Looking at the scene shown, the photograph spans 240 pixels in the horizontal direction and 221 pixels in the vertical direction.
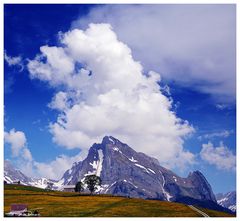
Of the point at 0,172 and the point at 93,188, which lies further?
the point at 93,188

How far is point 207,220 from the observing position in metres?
80.7

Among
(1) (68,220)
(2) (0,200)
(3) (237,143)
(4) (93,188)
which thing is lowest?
(1) (68,220)

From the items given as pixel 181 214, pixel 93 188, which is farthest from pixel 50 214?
pixel 93 188

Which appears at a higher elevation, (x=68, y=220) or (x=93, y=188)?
(x=93, y=188)

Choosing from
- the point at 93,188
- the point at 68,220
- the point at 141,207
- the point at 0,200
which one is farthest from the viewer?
the point at 93,188

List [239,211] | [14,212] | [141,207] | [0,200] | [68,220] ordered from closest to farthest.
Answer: [68,220] → [239,211] → [14,212] → [0,200] → [141,207]

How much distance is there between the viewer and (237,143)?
90188 mm

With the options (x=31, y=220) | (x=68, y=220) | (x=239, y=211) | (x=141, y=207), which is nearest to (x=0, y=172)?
(x=31, y=220)

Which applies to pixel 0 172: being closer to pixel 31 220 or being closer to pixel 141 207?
pixel 31 220

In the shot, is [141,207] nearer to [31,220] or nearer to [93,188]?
[31,220]

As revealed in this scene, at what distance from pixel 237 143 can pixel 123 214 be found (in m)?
28.9

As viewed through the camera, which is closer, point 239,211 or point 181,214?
Answer: point 239,211

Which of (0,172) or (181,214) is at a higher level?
(0,172)

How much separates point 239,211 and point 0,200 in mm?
55474
